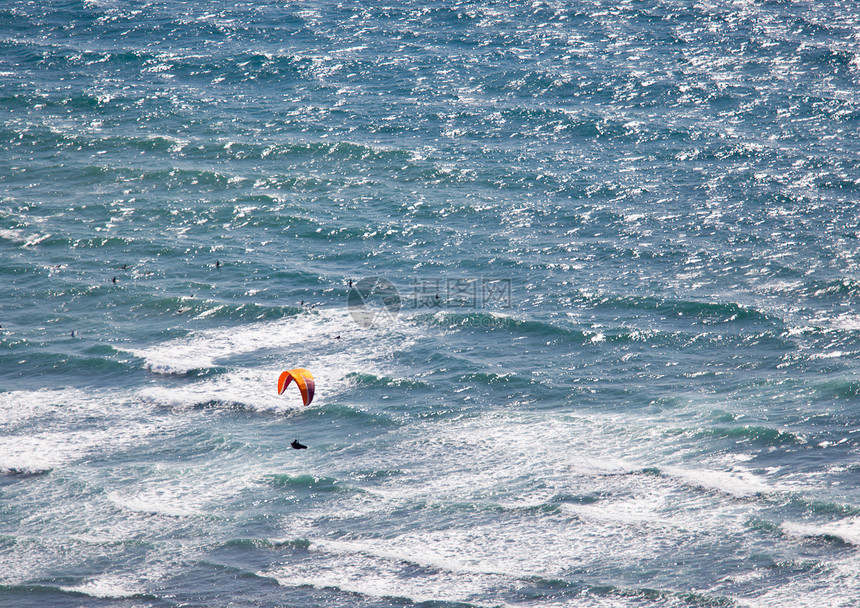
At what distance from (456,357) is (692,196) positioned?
75.2 feet

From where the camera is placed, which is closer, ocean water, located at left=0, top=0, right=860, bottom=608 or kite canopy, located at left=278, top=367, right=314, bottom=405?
ocean water, located at left=0, top=0, right=860, bottom=608

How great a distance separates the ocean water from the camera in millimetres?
33125

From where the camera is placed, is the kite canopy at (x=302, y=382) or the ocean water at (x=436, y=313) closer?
the ocean water at (x=436, y=313)

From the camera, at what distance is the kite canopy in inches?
1501

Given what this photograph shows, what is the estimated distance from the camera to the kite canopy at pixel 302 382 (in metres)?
38.1

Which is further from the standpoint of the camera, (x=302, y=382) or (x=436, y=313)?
(x=436, y=313)

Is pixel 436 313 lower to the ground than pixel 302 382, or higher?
higher

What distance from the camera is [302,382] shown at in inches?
1501

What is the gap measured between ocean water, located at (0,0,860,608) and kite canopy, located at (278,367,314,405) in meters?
2.15

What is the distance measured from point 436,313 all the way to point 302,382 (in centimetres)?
1237

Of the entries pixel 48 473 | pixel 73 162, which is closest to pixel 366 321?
pixel 48 473

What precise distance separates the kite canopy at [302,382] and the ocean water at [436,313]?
2151mm

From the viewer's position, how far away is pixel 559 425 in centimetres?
3962

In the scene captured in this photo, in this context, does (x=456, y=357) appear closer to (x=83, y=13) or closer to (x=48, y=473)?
(x=48, y=473)
